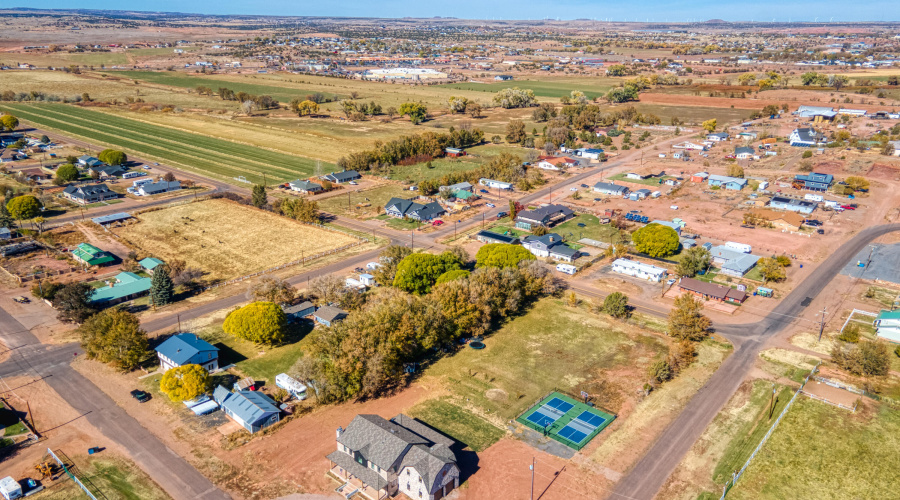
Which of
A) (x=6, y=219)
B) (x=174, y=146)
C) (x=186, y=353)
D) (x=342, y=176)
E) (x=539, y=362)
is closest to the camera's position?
(x=186, y=353)

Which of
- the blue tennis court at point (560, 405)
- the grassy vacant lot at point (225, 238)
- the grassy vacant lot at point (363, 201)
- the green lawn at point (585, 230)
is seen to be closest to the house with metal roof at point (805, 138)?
the green lawn at point (585, 230)

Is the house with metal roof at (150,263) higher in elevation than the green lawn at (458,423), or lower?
lower

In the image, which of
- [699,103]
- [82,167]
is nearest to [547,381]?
[82,167]

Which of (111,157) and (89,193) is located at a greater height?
(111,157)

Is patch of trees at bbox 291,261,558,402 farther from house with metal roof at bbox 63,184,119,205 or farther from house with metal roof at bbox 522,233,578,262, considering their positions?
house with metal roof at bbox 63,184,119,205

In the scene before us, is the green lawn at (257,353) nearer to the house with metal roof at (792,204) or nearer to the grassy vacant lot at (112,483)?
the grassy vacant lot at (112,483)

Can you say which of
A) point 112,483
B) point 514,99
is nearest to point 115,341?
point 112,483

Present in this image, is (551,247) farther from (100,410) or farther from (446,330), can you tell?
(100,410)
